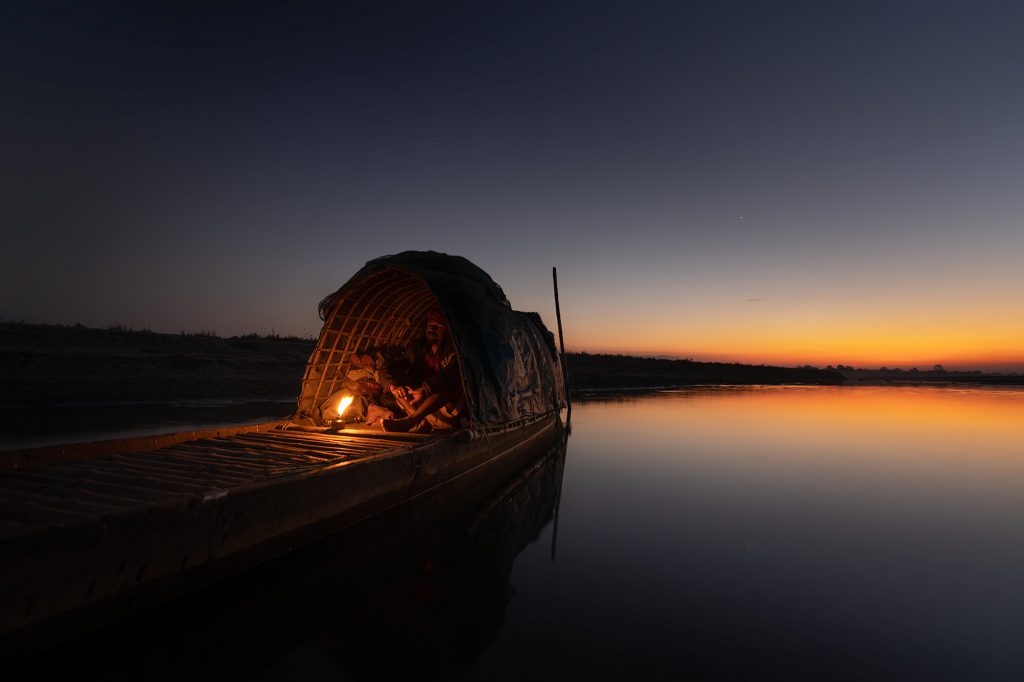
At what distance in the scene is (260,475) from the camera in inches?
181

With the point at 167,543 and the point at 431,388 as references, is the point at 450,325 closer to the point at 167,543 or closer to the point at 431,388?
the point at 431,388

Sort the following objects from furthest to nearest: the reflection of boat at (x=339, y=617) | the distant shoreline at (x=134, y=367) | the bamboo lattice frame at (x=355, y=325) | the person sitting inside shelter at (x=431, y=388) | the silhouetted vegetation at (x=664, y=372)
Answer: the silhouetted vegetation at (x=664, y=372) → the distant shoreline at (x=134, y=367) → the bamboo lattice frame at (x=355, y=325) → the person sitting inside shelter at (x=431, y=388) → the reflection of boat at (x=339, y=617)

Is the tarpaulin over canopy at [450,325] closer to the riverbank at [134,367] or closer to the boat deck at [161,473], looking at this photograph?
the boat deck at [161,473]

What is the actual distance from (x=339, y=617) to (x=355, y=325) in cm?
607

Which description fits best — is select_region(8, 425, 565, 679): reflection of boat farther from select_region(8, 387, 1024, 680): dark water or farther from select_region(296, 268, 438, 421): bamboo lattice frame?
select_region(296, 268, 438, 421): bamboo lattice frame

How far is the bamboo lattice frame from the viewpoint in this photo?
27.9 ft

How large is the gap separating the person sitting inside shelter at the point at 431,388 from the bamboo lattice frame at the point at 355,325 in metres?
0.85

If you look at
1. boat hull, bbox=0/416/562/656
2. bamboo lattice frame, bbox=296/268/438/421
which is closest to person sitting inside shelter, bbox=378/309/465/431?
bamboo lattice frame, bbox=296/268/438/421

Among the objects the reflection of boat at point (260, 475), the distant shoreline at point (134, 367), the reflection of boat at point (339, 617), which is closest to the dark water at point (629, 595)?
the reflection of boat at point (339, 617)

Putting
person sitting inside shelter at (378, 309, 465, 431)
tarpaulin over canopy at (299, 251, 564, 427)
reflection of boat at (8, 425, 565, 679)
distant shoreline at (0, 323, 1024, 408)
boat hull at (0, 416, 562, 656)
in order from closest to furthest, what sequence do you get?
1. boat hull at (0, 416, 562, 656)
2. reflection of boat at (8, 425, 565, 679)
3. tarpaulin over canopy at (299, 251, 564, 427)
4. person sitting inside shelter at (378, 309, 465, 431)
5. distant shoreline at (0, 323, 1024, 408)

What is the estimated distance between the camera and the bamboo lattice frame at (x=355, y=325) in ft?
27.9

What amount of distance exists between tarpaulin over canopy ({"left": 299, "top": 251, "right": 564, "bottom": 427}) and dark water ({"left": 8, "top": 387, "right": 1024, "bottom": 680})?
1581 mm

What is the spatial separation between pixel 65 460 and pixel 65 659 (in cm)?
263

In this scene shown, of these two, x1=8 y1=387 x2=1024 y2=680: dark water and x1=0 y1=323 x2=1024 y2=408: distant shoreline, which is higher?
x1=0 y1=323 x2=1024 y2=408: distant shoreline
